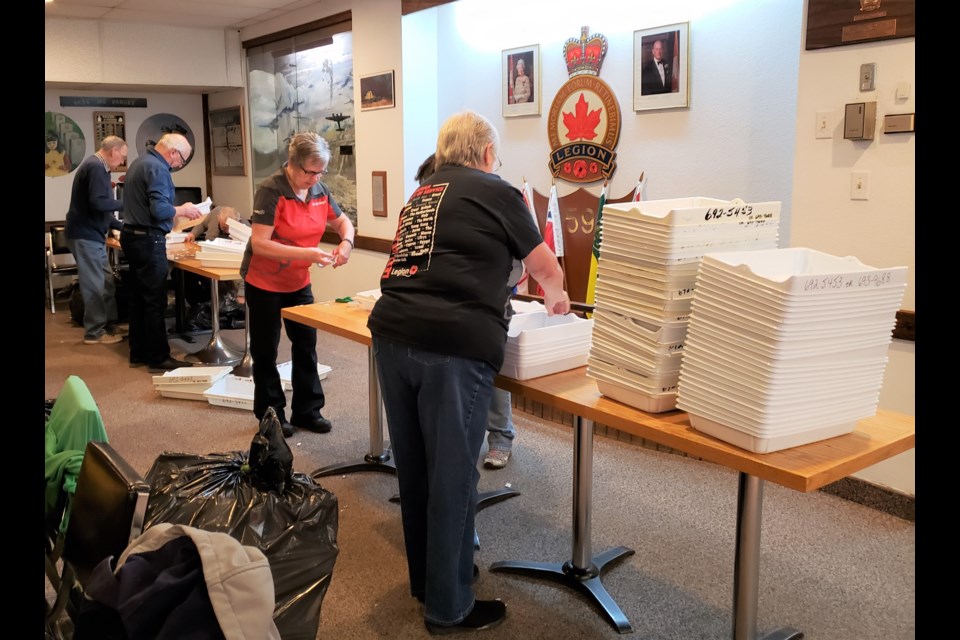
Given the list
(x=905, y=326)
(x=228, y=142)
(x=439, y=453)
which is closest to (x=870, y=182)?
(x=905, y=326)

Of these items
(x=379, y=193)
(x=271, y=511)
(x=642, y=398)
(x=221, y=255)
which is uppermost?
(x=379, y=193)

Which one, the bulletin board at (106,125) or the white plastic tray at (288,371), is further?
the bulletin board at (106,125)

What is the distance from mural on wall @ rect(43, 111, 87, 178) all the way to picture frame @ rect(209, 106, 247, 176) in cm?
129

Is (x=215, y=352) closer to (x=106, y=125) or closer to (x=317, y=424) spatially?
(x=317, y=424)

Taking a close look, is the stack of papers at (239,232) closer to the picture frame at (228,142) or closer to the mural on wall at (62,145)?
the picture frame at (228,142)

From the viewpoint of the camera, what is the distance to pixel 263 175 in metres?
7.84

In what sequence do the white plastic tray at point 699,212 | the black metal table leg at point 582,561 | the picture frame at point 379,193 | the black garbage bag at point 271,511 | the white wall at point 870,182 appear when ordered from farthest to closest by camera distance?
the picture frame at point 379,193
the white wall at point 870,182
the black metal table leg at point 582,561
the white plastic tray at point 699,212
the black garbage bag at point 271,511

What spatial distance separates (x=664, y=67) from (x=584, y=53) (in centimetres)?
54

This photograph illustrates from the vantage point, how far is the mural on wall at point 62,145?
8.20m

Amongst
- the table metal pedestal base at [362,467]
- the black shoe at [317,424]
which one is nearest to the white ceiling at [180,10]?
the black shoe at [317,424]

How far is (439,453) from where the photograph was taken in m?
2.24

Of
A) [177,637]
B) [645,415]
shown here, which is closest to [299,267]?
[645,415]

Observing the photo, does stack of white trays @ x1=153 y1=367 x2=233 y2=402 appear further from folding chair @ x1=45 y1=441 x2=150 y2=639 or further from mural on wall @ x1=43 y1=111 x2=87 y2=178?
mural on wall @ x1=43 y1=111 x2=87 y2=178
